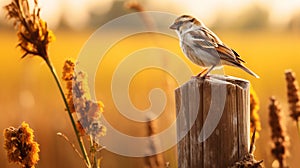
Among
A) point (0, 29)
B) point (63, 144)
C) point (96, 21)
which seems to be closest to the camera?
point (63, 144)

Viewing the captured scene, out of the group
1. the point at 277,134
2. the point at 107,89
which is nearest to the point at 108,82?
the point at 107,89

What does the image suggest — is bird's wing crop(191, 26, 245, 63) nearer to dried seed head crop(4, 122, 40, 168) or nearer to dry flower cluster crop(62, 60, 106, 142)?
dry flower cluster crop(62, 60, 106, 142)

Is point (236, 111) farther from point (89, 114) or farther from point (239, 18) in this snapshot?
point (239, 18)

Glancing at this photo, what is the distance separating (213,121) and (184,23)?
1.24 meters

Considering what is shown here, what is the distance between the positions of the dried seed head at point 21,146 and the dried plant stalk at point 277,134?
2244 millimetres

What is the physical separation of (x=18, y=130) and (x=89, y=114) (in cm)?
48

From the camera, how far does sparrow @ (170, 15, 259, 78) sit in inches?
182

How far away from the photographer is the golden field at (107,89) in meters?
9.30

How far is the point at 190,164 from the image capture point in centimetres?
407

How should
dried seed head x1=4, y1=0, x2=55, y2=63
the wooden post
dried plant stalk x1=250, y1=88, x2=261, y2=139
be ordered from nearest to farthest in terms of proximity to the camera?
the wooden post
dried seed head x1=4, y1=0, x2=55, y2=63
dried plant stalk x1=250, y1=88, x2=261, y2=139

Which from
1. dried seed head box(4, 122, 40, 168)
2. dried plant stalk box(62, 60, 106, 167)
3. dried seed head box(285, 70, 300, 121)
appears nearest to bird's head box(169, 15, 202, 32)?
dried plant stalk box(62, 60, 106, 167)

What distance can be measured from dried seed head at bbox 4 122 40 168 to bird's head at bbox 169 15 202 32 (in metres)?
1.26

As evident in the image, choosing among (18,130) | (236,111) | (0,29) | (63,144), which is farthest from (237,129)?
(0,29)

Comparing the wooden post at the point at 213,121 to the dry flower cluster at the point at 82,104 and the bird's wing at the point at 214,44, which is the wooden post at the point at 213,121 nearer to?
the bird's wing at the point at 214,44
